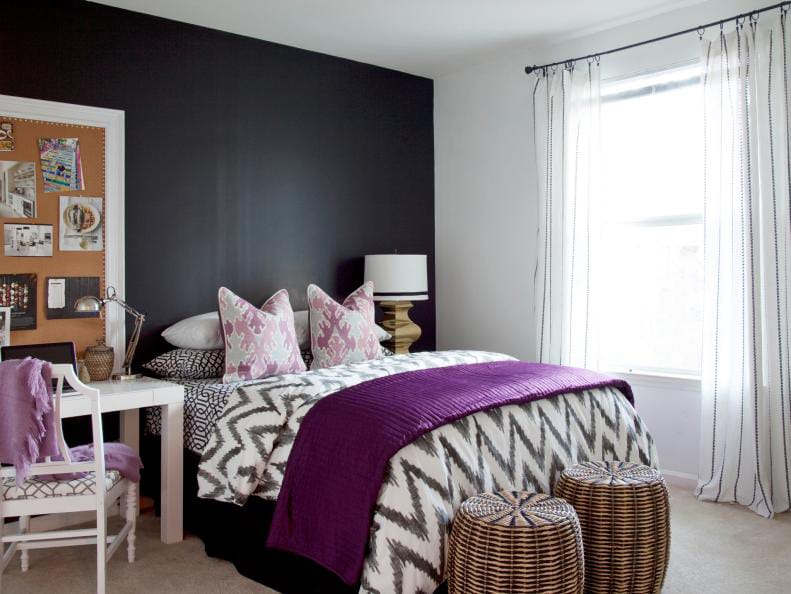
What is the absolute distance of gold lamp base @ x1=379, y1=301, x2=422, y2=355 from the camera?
4.74m

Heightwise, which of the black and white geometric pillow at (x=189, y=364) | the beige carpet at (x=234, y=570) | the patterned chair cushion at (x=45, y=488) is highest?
the black and white geometric pillow at (x=189, y=364)

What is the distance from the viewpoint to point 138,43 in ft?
12.6

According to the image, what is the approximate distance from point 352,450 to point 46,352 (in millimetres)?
1483

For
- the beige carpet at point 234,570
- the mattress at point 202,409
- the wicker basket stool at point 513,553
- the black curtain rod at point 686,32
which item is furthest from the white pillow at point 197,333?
the black curtain rod at point 686,32

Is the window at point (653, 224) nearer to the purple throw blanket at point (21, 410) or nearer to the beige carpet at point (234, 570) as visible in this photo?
the beige carpet at point (234, 570)

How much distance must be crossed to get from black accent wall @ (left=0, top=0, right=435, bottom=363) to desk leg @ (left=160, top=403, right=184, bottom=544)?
2.61 ft

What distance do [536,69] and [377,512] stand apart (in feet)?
10.7

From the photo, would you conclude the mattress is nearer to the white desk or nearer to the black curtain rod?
the white desk

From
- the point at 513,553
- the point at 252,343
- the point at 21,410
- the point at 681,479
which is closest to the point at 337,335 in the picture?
the point at 252,343

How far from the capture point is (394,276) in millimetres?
4617

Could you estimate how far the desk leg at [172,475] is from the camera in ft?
10.5

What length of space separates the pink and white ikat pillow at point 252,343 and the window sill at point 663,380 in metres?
1.96

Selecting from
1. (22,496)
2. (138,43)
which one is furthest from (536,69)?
(22,496)

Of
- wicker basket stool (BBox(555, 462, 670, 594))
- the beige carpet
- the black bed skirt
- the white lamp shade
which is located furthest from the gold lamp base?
wicker basket stool (BBox(555, 462, 670, 594))
